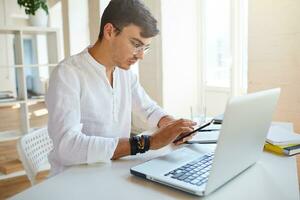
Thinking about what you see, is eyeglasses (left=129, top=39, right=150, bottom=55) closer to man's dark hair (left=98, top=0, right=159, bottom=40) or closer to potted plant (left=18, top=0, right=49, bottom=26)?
man's dark hair (left=98, top=0, right=159, bottom=40)

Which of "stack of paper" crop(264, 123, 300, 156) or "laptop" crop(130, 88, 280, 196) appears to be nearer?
"laptop" crop(130, 88, 280, 196)

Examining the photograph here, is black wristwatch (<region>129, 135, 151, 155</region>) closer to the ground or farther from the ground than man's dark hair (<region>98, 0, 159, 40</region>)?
closer to the ground

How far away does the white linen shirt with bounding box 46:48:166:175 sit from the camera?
1072mm

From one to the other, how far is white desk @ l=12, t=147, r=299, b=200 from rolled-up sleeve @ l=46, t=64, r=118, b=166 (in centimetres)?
4

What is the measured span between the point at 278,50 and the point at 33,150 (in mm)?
1652

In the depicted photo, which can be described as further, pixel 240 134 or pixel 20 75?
pixel 20 75

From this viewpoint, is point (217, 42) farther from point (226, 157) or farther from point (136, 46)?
point (226, 157)

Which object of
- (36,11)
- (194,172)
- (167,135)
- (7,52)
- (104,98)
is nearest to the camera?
(194,172)

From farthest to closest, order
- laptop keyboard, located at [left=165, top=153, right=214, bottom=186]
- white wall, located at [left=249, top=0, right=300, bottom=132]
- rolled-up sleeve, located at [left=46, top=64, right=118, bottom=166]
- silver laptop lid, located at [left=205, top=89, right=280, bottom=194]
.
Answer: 1. white wall, located at [left=249, top=0, right=300, bottom=132]
2. rolled-up sleeve, located at [left=46, top=64, right=118, bottom=166]
3. laptop keyboard, located at [left=165, top=153, right=214, bottom=186]
4. silver laptop lid, located at [left=205, top=89, right=280, bottom=194]

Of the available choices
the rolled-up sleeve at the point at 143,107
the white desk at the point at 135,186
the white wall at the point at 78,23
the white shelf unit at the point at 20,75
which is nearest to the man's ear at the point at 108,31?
the rolled-up sleeve at the point at 143,107

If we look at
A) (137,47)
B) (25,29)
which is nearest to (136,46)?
(137,47)

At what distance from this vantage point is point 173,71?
2906 mm

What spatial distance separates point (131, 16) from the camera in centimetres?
119

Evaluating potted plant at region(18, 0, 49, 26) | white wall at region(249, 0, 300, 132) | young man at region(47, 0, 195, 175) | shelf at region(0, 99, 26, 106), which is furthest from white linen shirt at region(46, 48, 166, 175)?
potted plant at region(18, 0, 49, 26)
